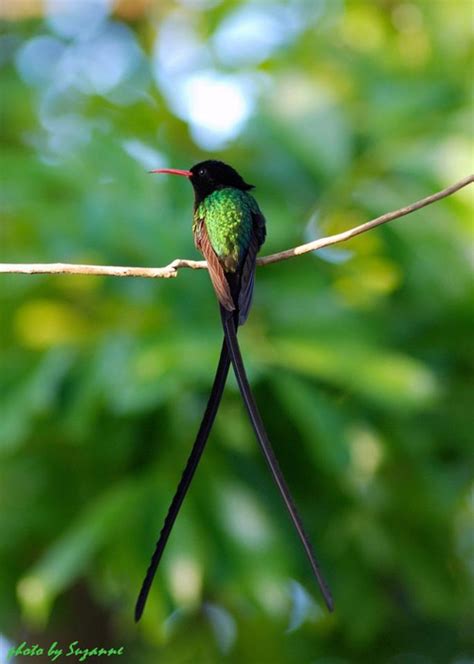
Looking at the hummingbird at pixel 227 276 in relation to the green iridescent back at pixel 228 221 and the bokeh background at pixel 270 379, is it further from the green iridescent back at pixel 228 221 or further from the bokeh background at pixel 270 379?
the bokeh background at pixel 270 379

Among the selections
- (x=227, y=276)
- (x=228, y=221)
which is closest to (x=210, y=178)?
(x=228, y=221)

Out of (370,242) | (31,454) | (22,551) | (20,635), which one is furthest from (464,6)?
(20,635)

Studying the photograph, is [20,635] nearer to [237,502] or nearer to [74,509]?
[74,509]

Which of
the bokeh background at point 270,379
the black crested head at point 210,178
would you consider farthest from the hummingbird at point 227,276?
the bokeh background at point 270,379

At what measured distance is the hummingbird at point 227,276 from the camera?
6.64 feet

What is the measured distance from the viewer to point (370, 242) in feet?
16.7

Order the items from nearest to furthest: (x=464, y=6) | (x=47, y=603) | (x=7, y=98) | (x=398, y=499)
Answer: (x=47, y=603)
(x=398, y=499)
(x=464, y=6)
(x=7, y=98)

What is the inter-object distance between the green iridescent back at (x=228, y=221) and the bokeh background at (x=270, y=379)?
83cm

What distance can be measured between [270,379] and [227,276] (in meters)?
1.45

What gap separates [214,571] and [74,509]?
930 mm

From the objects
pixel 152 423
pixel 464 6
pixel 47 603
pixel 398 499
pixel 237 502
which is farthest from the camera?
pixel 464 6

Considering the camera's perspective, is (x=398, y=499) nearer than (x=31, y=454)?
No

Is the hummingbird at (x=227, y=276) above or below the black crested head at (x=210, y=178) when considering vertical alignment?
below

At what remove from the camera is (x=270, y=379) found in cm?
411
